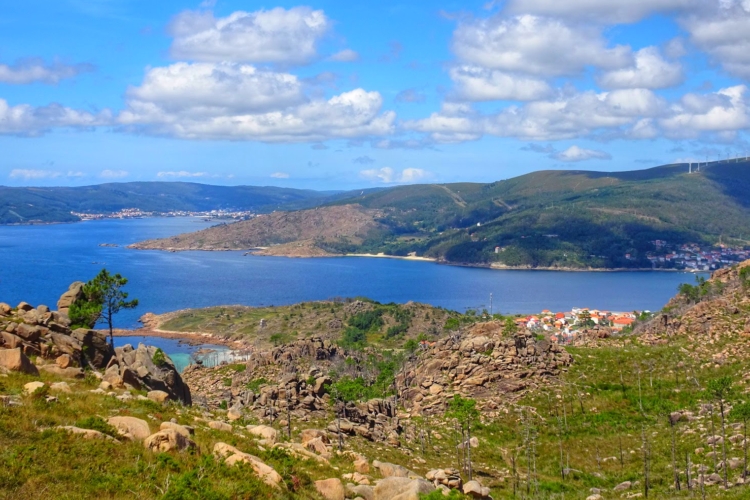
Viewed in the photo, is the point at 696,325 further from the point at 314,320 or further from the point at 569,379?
the point at 314,320

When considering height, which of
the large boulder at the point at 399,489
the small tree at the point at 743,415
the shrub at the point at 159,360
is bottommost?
the small tree at the point at 743,415

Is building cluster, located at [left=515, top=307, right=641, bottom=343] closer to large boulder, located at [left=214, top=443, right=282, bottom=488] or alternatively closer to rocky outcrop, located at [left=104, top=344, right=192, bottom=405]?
rocky outcrop, located at [left=104, top=344, right=192, bottom=405]

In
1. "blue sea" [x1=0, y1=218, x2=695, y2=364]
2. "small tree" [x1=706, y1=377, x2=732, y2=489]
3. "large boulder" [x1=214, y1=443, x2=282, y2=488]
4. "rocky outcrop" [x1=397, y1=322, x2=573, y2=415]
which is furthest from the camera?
"blue sea" [x1=0, y1=218, x2=695, y2=364]

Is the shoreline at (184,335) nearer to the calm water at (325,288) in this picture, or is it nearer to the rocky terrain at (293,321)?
the rocky terrain at (293,321)

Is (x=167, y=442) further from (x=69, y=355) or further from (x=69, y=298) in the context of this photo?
(x=69, y=298)

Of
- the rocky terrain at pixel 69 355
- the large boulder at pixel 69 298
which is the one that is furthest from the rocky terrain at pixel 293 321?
the rocky terrain at pixel 69 355

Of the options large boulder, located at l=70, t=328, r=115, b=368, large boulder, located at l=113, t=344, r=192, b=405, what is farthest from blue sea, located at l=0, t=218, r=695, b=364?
large boulder, located at l=70, t=328, r=115, b=368

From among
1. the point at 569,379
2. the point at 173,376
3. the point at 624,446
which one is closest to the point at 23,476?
the point at 173,376

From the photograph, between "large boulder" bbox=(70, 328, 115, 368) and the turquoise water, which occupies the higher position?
"large boulder" bbox=(70, 328, 115, 368)

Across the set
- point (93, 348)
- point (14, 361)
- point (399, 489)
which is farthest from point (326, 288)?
point (399, 489)
